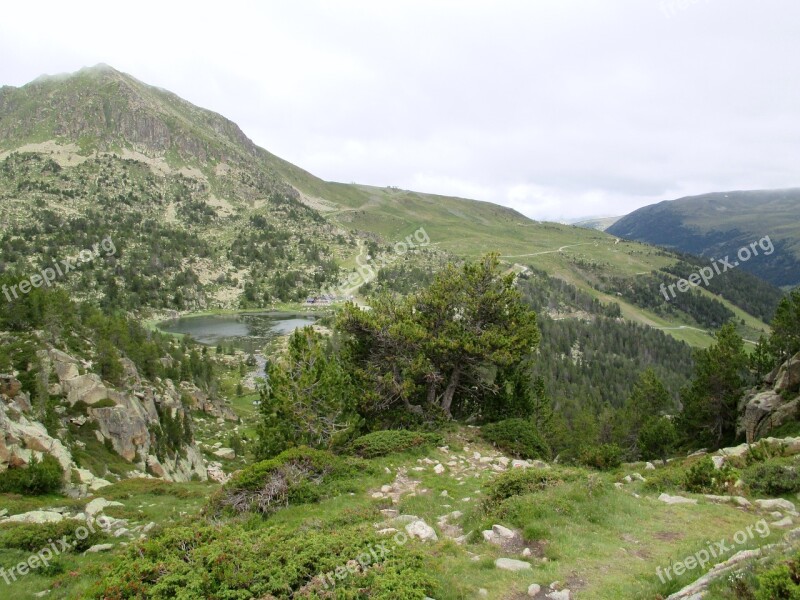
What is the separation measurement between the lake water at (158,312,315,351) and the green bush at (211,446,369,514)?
89.2m

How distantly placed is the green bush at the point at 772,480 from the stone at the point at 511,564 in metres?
9.23

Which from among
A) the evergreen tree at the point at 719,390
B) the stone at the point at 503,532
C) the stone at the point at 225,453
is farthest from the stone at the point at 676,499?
the stone at the point at 225,453

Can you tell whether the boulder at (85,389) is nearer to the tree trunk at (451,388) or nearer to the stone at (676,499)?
the tree trunk at (451,388)

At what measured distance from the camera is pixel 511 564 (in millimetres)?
9469

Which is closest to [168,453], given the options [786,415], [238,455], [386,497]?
[238,455]

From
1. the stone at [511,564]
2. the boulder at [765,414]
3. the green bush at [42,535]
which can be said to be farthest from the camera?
the boulder at [765,414]

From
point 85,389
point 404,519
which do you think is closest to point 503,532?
point 404,519

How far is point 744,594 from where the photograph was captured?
6.27m

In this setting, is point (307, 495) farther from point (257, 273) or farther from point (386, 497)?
point (257, 273)

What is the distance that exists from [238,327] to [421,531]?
4771 inches

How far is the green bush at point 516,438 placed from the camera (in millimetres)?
22625

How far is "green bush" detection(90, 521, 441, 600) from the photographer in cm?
778

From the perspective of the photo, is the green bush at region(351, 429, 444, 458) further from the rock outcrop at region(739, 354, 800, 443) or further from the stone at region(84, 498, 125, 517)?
the rock outcrop at region(739, 354, 800, 443)

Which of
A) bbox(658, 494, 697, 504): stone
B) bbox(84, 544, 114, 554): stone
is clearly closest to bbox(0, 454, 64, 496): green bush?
bbox(84, 544, 114, 554): stone
